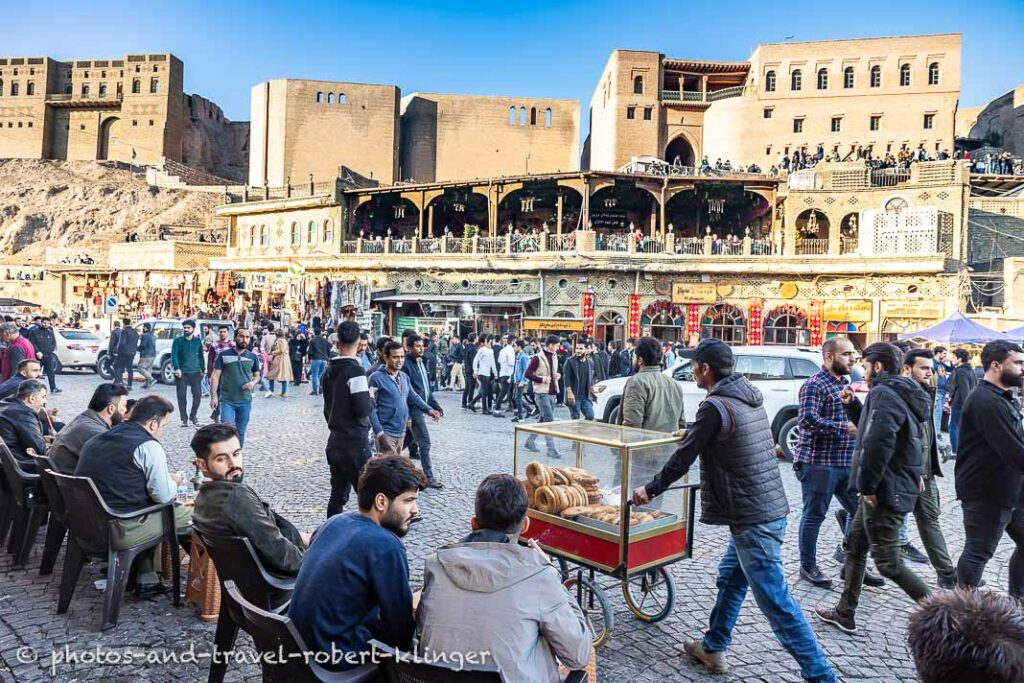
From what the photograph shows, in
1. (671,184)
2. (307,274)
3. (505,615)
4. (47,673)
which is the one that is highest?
(671,184)

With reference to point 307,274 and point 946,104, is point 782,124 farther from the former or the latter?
point 307,274

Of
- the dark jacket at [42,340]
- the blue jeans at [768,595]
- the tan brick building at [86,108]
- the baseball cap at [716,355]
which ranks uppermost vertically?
the tan brick building at [86,108]

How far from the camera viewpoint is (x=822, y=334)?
24047 millimetres

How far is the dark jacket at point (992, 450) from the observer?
12.3ft

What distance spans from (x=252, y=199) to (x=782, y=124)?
32837 millimetres

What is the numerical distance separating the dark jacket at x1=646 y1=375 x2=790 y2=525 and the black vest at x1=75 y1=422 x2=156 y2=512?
3.22 m

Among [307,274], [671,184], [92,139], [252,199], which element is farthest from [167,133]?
[671,184]

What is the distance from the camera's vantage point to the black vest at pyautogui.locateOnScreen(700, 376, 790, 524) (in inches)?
129

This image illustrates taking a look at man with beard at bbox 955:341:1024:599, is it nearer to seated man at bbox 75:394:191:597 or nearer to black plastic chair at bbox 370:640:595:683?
black plastic chair at bbox 370:640:595:683

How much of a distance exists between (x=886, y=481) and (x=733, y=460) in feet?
4.16

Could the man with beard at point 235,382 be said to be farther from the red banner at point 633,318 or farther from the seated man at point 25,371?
the red banner at point 633,318

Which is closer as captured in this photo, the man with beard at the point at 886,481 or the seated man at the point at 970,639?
the seated man at the point at 970,639

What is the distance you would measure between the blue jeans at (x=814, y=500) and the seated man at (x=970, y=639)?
379 cm

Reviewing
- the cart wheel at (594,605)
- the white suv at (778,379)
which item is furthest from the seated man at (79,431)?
the white suv at (778,379)
